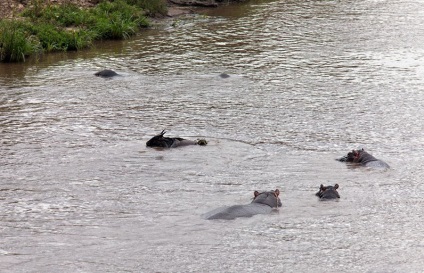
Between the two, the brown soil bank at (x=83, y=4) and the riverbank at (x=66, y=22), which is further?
the brown soil bank at (x=83, y=4)

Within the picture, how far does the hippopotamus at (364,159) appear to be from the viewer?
11.9 meters

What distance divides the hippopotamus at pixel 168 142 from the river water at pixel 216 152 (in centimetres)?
14

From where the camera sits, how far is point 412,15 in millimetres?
24578

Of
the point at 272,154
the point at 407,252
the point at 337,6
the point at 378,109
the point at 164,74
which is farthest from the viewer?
the point at 337,6

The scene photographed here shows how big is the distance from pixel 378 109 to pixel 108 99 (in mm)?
5107

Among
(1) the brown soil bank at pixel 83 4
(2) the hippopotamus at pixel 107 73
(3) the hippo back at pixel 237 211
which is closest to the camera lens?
(3) the hippo back at pixel 237 211

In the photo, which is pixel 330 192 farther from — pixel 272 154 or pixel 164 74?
pixel 164 74

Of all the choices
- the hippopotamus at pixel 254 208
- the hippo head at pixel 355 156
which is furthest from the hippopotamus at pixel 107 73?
the hippopotamus at pixel 254 208

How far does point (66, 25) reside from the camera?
74.9 ft

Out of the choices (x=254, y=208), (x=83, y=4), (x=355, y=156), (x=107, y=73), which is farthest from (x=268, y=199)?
(x=83, y=4)

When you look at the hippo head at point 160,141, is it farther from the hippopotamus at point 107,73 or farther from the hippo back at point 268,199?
the hippopotamus at point 107,73

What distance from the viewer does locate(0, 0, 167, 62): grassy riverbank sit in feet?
66.3

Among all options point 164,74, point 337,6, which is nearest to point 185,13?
point 337,6

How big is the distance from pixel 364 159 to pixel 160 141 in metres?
3.14
